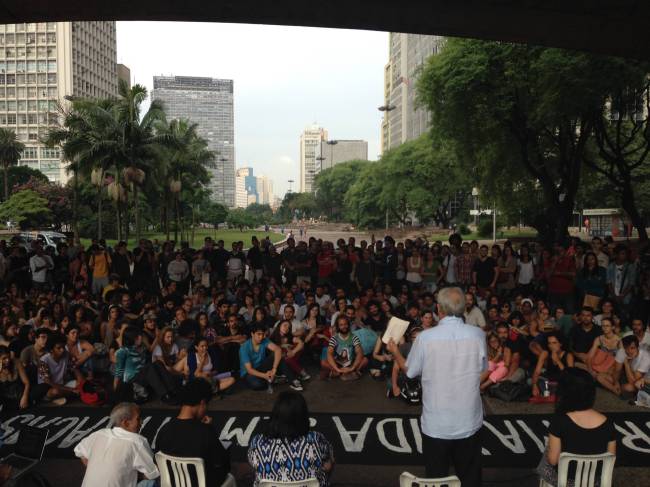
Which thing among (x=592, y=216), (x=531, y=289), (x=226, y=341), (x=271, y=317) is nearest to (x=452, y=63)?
(x=531, y=289)

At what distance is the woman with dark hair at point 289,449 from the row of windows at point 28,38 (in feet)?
438

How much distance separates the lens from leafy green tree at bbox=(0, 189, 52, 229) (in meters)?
46.3

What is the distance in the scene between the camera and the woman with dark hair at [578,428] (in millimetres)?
3660

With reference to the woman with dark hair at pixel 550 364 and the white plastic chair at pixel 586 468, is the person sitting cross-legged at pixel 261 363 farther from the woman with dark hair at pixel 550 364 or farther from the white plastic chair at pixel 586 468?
the white plastic chair at pixel 586 468

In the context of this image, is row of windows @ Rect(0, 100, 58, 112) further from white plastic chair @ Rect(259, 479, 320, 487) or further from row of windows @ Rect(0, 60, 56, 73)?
white plastic chair @ Rect(259, 479, 320, 487)

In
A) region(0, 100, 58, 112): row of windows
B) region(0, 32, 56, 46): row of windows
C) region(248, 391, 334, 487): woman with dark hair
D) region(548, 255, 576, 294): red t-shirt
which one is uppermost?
region(0, 32, 56, 46): row of windows

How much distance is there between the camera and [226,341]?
8.91m

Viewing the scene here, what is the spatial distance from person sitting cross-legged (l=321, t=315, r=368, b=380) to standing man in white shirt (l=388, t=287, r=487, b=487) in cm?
489

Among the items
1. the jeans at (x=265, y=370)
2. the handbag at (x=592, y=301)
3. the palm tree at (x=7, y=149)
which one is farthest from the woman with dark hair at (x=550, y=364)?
the palm tree at (x=7, y=149)

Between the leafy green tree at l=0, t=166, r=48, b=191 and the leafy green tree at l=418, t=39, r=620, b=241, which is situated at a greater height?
the leafy green tree at l=0, t=166, r=48, b=191

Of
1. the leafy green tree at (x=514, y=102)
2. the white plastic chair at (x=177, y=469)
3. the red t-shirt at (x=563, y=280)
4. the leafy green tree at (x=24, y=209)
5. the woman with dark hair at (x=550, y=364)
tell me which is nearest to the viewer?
the white plastic chair at (x=177, y=469)

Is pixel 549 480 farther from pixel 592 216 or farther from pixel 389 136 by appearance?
pixel 389 136

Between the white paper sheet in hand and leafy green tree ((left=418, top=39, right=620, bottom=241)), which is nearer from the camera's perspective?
the white paper sheet in hand

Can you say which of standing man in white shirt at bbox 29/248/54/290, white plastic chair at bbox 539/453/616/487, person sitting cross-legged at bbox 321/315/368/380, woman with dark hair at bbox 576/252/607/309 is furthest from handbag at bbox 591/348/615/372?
standing man in white shirt at bbox 29/248/54/290
